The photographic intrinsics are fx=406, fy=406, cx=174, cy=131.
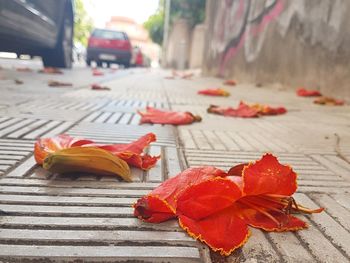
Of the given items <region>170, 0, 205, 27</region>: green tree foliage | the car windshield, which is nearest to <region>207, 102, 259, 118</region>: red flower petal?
the car windshield

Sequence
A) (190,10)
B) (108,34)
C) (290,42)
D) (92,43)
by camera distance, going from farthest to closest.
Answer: (190,10), (108,34), (92,43), (290,42)

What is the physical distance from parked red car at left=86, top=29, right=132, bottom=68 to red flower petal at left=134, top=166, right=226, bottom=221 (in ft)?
56.5

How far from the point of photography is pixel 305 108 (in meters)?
3.98

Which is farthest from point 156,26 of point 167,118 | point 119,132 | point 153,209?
point 153,209

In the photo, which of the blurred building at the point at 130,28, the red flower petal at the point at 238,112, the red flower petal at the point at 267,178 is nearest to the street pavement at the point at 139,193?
the red flower petal at the point at 267,178

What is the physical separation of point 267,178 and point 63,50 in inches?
356

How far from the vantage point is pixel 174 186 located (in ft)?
3.73

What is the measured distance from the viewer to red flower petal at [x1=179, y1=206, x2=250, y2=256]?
92 cm

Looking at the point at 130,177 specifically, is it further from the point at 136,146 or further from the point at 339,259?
the point at 339,259

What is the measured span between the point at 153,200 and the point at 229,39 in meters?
9.53

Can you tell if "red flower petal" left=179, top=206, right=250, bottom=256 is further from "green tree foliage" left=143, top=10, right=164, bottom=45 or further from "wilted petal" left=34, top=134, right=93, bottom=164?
"green tree foliage" left=143, top=10, right=164, bottom=45

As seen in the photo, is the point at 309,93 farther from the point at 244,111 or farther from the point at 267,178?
the point at 267,178

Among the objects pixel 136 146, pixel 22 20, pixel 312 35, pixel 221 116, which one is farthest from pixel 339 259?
pixel 22 20

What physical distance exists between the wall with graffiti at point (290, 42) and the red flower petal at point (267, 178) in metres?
3.61
